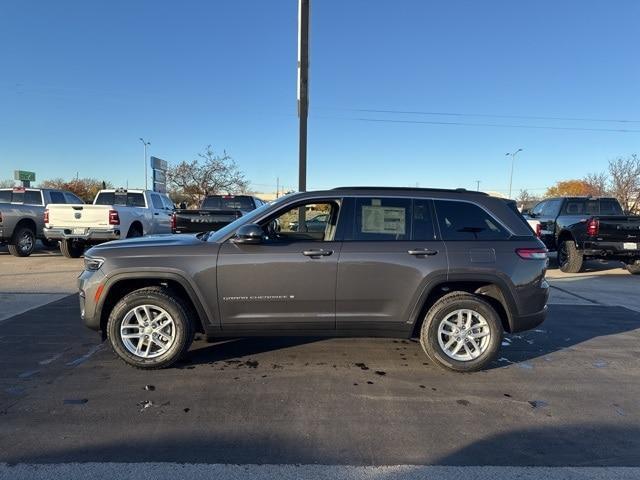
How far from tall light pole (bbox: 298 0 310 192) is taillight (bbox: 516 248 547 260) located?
231 inches

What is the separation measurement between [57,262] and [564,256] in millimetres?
13457

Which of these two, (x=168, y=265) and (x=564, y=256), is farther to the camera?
(x=564, y=256)

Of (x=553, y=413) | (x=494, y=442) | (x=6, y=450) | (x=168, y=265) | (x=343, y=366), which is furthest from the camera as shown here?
(x=343, y=366)

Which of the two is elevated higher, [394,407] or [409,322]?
[409,322]

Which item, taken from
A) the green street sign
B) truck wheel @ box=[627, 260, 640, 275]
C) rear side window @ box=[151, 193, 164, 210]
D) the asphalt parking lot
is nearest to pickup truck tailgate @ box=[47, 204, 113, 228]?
rear side window @ box=[151, 193, 164, 210]

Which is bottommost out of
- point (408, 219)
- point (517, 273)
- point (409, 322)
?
point (409, 322)

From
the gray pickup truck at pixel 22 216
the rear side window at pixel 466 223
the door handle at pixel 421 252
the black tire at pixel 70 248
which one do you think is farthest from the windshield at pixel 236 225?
the gray pickup truck at pixel 22 216

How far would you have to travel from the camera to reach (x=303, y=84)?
1046 cm

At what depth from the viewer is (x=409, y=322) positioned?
4.64 meters

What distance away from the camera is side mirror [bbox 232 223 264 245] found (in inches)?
174

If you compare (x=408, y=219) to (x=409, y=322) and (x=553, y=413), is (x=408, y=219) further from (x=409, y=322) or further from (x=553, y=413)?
(x=553, y=413)

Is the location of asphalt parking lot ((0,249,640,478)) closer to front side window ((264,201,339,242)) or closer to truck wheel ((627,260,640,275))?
front side window ((264,201,339,242))

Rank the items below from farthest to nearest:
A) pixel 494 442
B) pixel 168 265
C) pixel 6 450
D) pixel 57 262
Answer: pixel 57 262 < pixel 168 265 < pixel 494 442 < pixel 6 450

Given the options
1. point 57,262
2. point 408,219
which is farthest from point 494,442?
point 57,262
